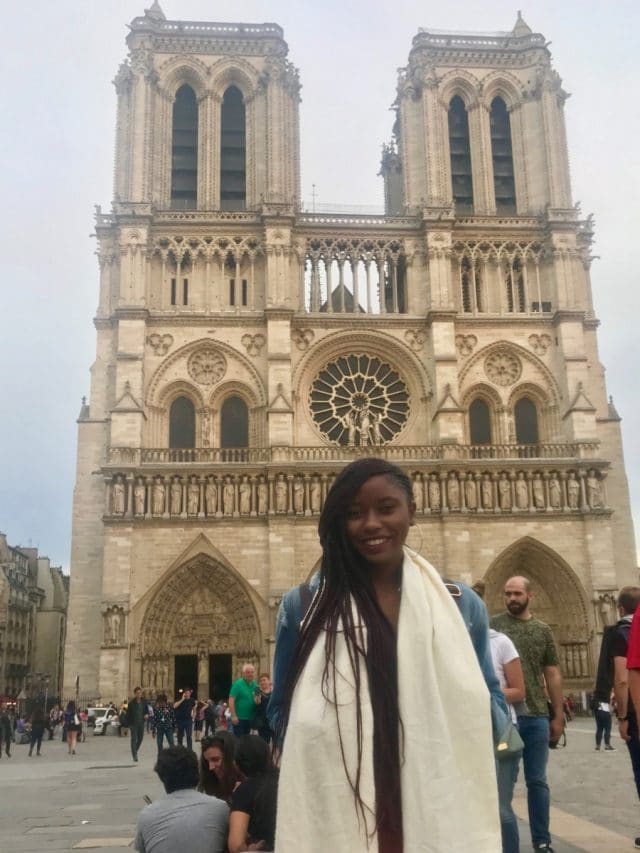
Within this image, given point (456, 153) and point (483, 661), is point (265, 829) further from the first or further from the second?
point (456, 153)

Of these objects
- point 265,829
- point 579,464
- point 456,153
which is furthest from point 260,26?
point 265,829

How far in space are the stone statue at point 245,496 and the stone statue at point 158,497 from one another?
7.97 feet

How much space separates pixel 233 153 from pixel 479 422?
1333 centimetres

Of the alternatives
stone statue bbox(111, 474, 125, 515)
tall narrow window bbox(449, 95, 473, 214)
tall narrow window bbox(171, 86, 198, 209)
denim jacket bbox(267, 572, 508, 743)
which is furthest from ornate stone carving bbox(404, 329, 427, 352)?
denim jacket bbox(267, 572, 508, 743)

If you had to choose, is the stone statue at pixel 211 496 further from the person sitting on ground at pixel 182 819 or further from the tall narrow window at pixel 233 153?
the person sitting on ground at pixel 182 819

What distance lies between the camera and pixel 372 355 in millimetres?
31547

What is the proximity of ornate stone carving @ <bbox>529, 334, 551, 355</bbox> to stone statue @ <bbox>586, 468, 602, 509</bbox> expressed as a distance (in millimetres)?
4616

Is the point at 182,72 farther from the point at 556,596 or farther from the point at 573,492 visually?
the point at 556,596

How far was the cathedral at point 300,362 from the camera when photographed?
2839cm

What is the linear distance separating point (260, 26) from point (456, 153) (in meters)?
8.67

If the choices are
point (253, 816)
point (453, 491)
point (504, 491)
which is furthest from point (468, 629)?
point (504, 491)

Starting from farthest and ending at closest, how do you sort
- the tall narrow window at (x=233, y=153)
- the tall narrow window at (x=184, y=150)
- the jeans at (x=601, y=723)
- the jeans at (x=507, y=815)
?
the tall narrow window at (x=233, y=153) < the tall narrow window at (x=184, y=150) < the jeans at (x=601, y=723) < the jeans at (x=507, y=815)

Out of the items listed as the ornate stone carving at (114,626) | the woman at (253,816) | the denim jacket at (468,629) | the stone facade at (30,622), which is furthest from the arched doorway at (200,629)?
the denim jacket at (468,629)

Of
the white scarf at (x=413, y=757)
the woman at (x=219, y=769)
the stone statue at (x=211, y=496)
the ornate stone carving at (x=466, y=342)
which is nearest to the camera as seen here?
the white scarf at (x=413, y=757)
